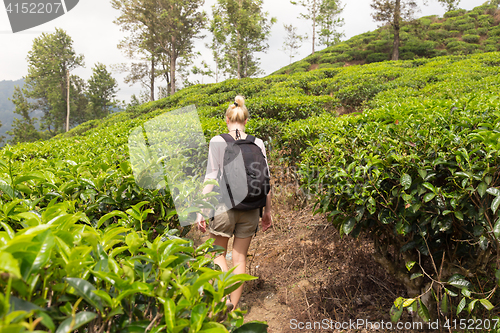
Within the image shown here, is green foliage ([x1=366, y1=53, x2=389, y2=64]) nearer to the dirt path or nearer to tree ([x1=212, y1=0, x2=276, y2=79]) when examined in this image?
tree ([x1=212, y1=0, x2=276, y2=79])

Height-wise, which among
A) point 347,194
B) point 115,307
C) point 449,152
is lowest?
point 347,194

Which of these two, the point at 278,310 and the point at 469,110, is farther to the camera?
the point at 278,310

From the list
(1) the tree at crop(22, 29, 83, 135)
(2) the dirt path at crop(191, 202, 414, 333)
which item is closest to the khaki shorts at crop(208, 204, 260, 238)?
(2) the dirt path at crop(191, 202, 414, 333)

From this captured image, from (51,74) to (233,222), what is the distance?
53.0 m

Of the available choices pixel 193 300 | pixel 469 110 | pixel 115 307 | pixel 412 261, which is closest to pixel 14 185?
pixel 115 307

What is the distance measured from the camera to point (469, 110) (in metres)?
2.44

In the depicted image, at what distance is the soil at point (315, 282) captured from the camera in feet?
8.12

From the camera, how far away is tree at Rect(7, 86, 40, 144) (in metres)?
41.8

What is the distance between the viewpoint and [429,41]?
25484 mm


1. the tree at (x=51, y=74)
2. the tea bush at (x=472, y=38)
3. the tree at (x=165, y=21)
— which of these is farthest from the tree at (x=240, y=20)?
the tree at (x=51, y=74)

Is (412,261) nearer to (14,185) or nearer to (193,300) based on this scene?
(193,300)

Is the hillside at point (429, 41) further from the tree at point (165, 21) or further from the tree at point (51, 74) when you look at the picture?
the tree at point (51, 74)

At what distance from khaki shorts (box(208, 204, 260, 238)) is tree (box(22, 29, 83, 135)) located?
50962 mm

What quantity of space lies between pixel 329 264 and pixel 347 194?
4.82 feet
